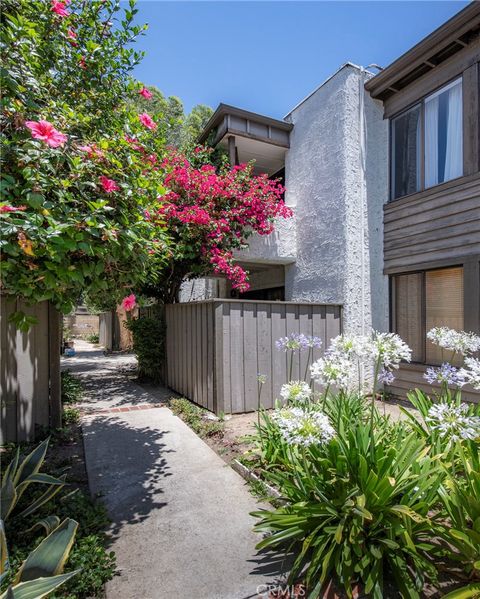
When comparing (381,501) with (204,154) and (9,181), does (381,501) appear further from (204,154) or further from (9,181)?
(204,154)

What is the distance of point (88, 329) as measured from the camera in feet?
87.7

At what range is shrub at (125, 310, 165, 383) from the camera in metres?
8.43

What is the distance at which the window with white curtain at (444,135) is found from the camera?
6207 millimetres

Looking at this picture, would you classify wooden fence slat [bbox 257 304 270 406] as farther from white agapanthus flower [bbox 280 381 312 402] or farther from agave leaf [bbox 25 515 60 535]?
agave leaf [bbox 25 515 60 535]

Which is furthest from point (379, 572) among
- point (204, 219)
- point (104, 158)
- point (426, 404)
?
point (204, 219)

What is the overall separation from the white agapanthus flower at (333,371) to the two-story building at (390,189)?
14.6 feet

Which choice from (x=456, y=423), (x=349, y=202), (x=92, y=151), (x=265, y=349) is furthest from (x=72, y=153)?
(x=349, y=202)

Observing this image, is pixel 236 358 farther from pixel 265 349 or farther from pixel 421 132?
pixel 421 132

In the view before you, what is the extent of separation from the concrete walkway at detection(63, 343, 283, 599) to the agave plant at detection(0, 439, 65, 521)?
63 cm

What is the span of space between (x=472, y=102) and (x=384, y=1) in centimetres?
224

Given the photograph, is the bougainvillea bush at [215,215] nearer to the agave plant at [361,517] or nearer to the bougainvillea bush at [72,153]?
the bougainvillea bush at [72,153]

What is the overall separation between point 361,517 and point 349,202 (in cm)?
626

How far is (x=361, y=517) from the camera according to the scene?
7.55ft

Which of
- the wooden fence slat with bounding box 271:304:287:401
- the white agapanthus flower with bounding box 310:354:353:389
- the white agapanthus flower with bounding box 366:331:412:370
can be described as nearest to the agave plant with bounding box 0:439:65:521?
the white agapanthus flower with bounding box 310:354:353:389
